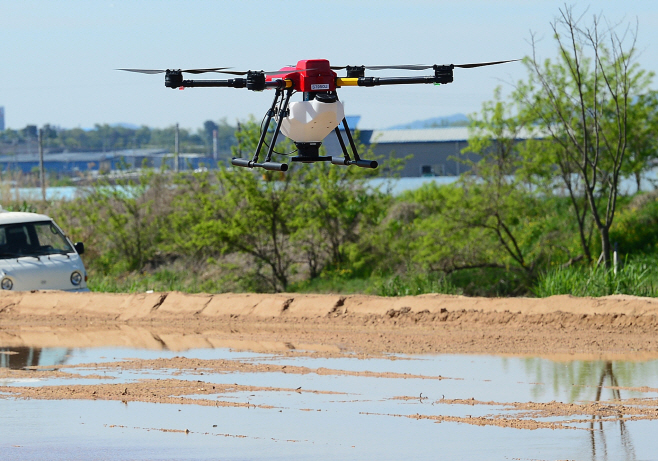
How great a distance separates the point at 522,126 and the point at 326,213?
5563 mm

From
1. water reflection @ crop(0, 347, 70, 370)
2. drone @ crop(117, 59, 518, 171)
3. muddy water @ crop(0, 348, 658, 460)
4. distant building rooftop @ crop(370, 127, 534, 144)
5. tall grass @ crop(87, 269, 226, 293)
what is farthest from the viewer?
distant building rooftop @ crop(370, 127, 534, 144)

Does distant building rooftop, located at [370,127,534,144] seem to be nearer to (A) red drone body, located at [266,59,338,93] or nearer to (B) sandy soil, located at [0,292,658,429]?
(B) sandy soil, located at [0,292,658,429]

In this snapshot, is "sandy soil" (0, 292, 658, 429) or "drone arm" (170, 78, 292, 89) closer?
"drone arm" (170, 78, 292, 89)

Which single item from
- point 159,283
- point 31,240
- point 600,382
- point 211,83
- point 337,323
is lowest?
point 159,283

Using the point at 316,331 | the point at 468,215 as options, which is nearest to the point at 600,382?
the point at 316,331

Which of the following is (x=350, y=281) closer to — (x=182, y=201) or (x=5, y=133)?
(x=182, y=201)

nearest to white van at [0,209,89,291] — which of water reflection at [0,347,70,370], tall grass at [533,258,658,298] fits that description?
water reflection at [0,347,70,370]

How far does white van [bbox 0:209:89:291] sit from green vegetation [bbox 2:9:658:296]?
7.49 feet

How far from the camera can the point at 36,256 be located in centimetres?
2020

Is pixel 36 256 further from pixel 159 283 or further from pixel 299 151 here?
pixel 299 151

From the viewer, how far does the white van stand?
20.1m

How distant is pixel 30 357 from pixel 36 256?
291 inches

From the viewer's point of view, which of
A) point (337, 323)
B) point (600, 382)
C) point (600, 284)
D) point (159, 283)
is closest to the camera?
point (600, 382)

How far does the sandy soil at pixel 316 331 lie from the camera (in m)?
10.2
